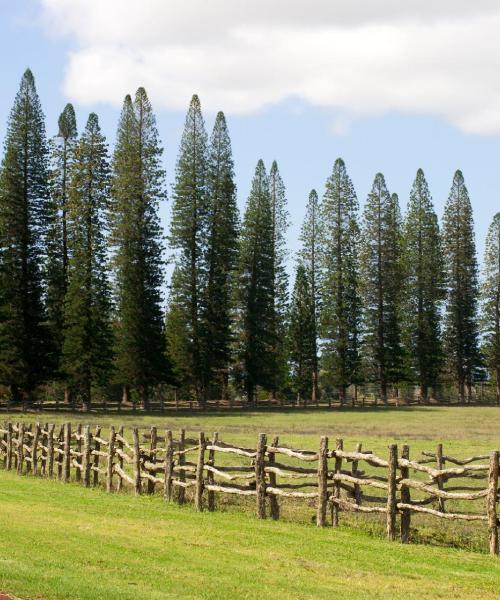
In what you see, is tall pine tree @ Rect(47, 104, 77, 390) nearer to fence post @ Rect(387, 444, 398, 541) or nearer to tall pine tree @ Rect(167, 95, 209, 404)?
tall pine tree @ Rect(167, 95, 209, 404)

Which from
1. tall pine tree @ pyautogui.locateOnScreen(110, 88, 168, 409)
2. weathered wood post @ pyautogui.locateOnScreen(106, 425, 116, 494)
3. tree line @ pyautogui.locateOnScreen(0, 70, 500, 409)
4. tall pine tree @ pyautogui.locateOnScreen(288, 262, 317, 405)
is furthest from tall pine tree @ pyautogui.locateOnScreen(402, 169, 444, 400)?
weathered wood post @ pyautogui.locateOnScreen(106, 425, 116, 494)

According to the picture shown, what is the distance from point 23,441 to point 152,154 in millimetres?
44666

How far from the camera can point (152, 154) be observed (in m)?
67.8

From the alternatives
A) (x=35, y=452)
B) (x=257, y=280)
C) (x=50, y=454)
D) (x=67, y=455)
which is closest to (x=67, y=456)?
(x=67, y=455)

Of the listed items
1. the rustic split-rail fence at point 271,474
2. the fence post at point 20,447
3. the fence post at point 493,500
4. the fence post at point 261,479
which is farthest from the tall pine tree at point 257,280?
the fence post at point 493,500

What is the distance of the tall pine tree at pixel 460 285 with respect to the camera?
90.7 metres

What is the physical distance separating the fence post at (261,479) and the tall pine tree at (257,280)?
199ft

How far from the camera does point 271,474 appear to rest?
17.2m

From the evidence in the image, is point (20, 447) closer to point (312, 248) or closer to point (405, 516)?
point (405, 516)

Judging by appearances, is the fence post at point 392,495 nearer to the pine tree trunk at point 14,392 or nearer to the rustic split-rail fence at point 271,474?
the rustic split-rail fence at point 271,474

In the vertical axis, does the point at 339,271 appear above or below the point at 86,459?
above

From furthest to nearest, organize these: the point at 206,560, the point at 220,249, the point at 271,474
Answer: the point at 220,249, the point at 271,474, the point at 206,560

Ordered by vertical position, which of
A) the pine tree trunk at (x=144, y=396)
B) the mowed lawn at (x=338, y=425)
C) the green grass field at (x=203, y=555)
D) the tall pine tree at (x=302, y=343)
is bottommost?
the green grass field at (x=203, y=555)

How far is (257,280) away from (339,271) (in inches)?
341
